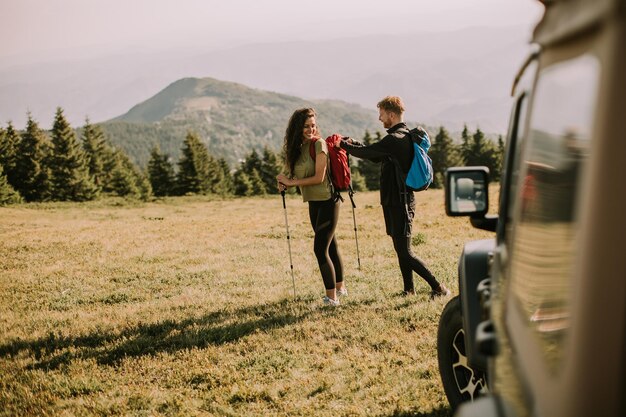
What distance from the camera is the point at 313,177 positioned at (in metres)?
7.50

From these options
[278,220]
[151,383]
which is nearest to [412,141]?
[151,383]

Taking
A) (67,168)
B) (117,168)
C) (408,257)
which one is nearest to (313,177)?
(408,257)

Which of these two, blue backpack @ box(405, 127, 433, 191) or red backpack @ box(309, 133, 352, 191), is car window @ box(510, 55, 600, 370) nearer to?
blue backpack @ box(405, 127, 433, 191)

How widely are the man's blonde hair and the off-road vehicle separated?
5.33 m

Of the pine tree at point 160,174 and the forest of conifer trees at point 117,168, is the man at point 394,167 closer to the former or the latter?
the forest of conifer trees at point 117,168

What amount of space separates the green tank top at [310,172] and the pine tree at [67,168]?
49.7m

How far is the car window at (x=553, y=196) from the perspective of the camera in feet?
3.97

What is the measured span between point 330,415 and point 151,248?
10.9 meters

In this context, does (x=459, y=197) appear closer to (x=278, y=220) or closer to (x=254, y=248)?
(x=254, y=248)

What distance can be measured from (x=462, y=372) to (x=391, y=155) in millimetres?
3658

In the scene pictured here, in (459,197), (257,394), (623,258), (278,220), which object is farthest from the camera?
(278,220)

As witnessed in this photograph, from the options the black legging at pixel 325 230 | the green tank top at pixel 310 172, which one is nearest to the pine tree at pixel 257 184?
the black legging at pixel 325 230

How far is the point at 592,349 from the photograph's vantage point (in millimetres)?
1072

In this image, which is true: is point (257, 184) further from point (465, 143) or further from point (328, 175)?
point (328, 175)
